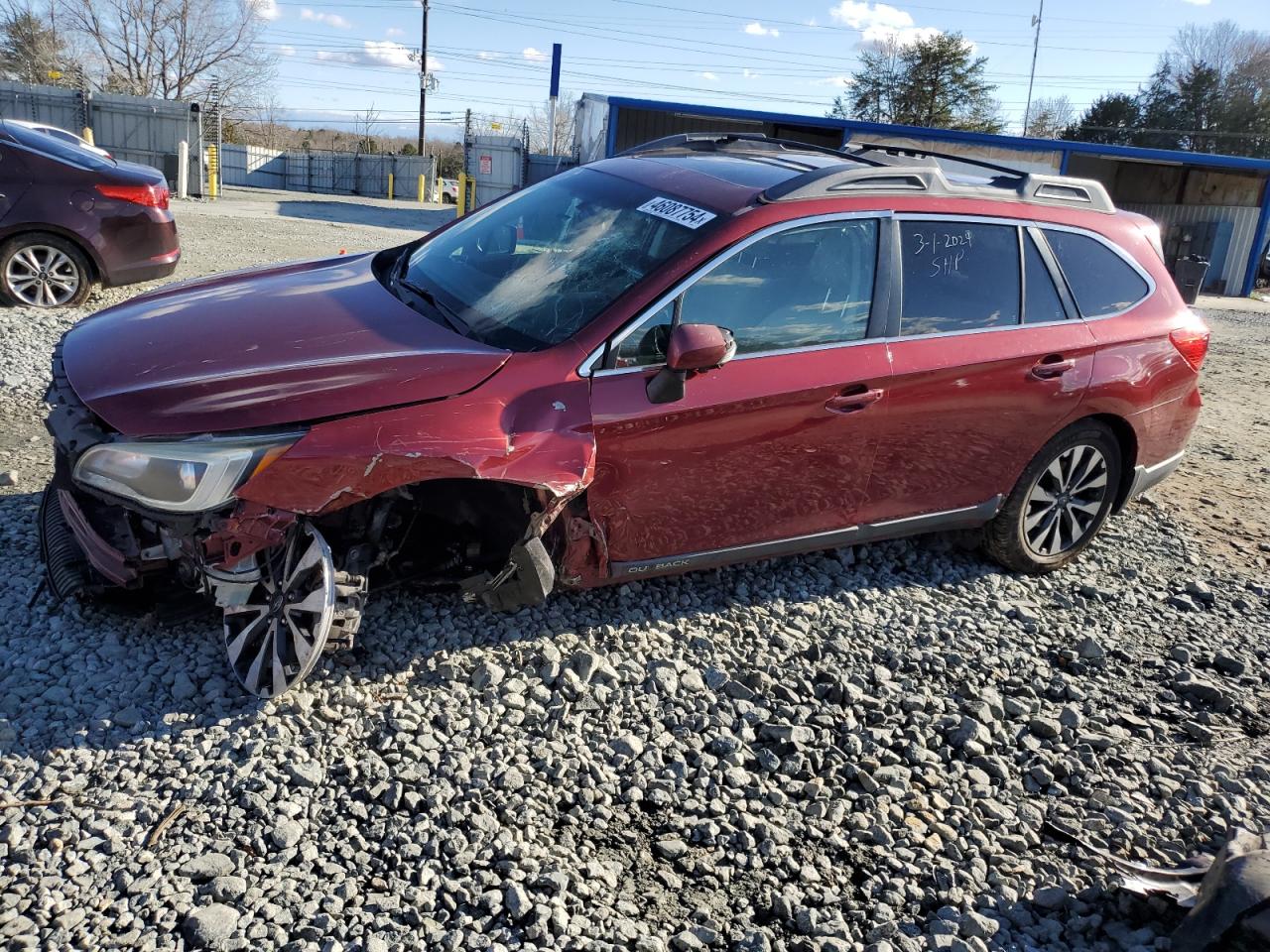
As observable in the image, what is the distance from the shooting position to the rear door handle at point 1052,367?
4652 mm

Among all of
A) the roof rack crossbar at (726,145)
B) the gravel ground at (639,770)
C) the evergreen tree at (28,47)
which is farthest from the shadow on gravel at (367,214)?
the evergreen tree at (28,47)

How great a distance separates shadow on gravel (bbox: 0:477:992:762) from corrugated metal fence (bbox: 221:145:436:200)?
38.1 meters

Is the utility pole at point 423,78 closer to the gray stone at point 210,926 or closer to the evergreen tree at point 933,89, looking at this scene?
the evergreen tree at point 933,89

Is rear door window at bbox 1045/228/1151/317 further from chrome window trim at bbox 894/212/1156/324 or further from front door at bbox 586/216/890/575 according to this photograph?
front door at bbox 586/216/890/575

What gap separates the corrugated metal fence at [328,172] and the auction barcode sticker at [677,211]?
37.9m

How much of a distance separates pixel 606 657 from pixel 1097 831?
1806 millimetres

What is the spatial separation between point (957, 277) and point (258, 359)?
298 centimetres

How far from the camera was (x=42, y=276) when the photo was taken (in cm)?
858

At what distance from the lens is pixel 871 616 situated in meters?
4.53

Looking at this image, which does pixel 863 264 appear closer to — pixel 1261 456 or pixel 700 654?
pixel 700 654

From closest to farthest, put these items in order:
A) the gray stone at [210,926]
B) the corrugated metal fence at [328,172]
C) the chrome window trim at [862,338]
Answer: the gray stone at [210,926] → the chrome window trim at [862,338] → the corrugated metal fence at [328,172]

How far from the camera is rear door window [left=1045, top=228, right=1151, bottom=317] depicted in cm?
488

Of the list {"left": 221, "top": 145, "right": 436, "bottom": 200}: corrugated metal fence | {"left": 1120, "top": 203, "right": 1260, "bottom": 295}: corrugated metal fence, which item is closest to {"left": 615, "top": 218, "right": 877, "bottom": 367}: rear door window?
{"left": 1120, "top": 203, "right": 1260, "bottom": 295}: corrugated metal fence

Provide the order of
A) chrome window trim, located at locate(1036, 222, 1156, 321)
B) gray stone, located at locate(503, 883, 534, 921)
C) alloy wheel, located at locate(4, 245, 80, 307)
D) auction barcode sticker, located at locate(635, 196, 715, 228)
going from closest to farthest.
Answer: gray stone, located at locate(503, 883, 534, 921)
auction barcode sticker, located at locate(635, 196, 715, 228)
chrome window trim, located at locate(1036, 222, 1156, 321)
alloy wheel, located at locate(4, 245, 80, 307)
